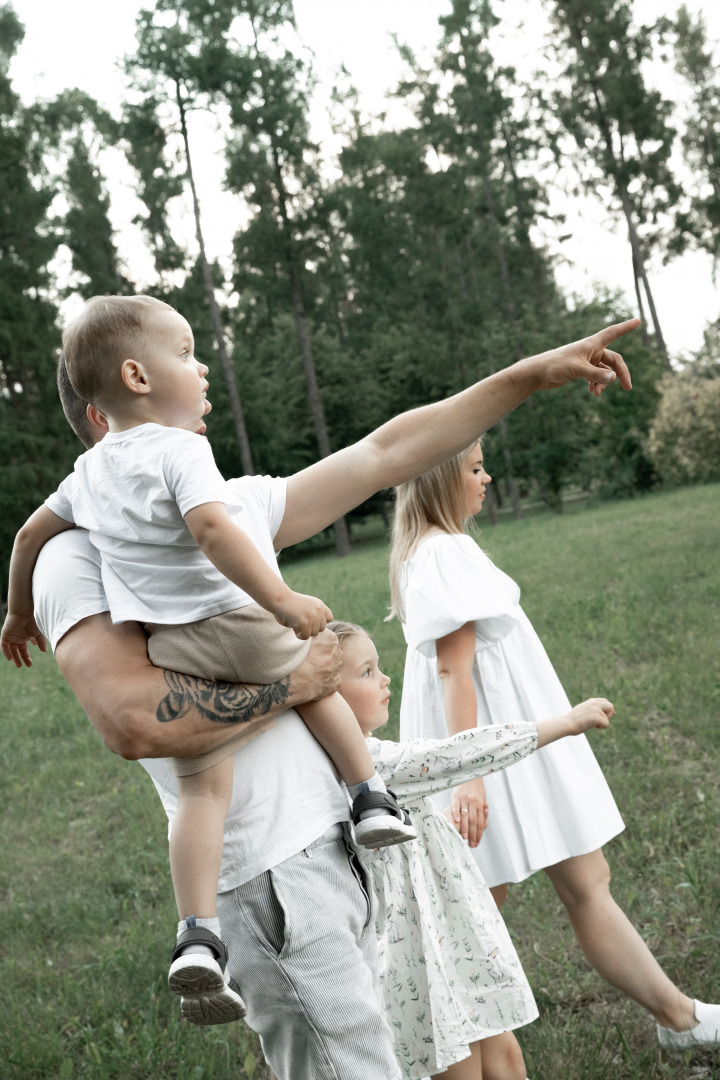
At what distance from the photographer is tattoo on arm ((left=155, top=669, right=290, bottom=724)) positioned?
1.78 meters

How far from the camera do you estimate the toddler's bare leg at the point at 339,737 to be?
6.46 ft

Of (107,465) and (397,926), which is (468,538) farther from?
(107,465)

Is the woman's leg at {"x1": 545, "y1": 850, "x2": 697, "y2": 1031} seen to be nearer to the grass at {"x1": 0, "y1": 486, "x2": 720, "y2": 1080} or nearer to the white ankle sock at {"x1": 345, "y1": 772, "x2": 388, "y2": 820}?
the grass at {"x1": 0, "y1": 486, "x2": 720, "y2": 1080}

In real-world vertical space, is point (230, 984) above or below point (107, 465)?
below

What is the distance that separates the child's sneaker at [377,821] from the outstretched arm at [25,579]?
76 cm

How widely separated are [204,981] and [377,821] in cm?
43

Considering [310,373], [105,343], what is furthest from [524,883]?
[310,373]

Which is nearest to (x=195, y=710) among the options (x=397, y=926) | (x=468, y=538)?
(x=397, y=926)

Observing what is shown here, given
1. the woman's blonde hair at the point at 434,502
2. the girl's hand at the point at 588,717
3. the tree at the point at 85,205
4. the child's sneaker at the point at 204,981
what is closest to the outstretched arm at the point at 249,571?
the child's sneaker at the point at 204,981

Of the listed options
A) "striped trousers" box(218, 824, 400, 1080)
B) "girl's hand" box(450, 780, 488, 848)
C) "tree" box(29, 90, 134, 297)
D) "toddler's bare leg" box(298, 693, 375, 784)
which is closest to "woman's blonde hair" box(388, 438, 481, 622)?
"girl's hand" box(450, 780, 488, 848)

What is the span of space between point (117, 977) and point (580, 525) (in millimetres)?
18511

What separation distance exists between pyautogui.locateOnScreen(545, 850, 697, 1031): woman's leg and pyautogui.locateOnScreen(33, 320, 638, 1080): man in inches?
47.8

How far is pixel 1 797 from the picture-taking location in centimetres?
736

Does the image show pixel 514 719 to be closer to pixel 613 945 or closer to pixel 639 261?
pixel 613 945
